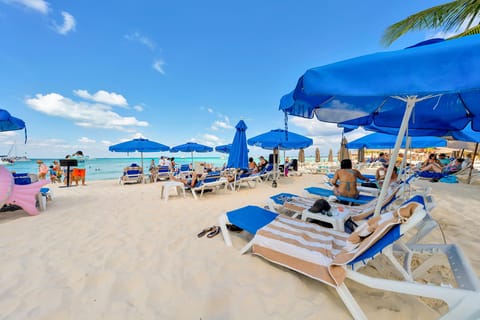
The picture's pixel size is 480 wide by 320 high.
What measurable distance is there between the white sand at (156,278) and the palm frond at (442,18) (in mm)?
6596

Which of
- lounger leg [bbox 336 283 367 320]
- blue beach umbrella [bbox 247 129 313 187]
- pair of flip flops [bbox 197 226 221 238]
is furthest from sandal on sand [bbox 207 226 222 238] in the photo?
blue beach umbrella [bbox 247 129 313 187]

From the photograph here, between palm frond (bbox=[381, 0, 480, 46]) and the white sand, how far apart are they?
6596 mm

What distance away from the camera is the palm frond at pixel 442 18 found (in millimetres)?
5452

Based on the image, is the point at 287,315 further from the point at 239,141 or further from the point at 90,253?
the point at 239,141

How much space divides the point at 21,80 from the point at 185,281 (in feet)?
54.7

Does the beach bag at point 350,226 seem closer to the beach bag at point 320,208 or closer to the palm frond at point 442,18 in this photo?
the beach bag at point 320,208

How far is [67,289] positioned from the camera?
5.38 feet

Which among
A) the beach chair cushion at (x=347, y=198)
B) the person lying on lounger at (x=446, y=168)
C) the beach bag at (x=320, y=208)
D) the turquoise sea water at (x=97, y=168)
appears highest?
the person lying on lounger at (x=446, y=168)

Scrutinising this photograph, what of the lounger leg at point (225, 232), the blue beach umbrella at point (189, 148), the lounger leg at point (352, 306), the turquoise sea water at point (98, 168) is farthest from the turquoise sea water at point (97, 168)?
the lounger leg at point (352, 306)

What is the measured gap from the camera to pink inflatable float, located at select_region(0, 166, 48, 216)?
3.32 meters

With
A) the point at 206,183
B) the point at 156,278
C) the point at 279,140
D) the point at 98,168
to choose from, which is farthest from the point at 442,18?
the point at 98,168

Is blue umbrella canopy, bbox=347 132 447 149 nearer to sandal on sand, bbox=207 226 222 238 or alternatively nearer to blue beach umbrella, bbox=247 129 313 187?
blue beach umbrella, bbox=247 129 313 187

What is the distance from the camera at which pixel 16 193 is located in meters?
3.55

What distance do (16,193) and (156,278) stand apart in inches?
157
